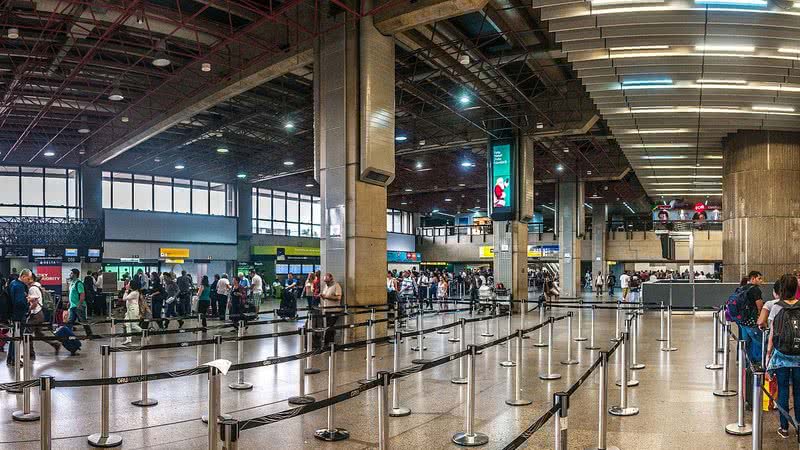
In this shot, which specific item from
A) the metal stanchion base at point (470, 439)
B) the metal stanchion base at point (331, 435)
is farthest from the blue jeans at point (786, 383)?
the metal stanchion base at point (331, 435)

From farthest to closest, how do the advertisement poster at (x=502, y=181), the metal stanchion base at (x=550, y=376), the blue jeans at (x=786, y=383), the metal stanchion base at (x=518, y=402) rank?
the advertisement poster at (x=502, y=181)
the metal stanchion base at (x=550, y=376)
the metal stanchion base at (x=518, y=402)
the blue jeans at (x=786, y=383)

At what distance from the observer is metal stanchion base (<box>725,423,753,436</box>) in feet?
21.7

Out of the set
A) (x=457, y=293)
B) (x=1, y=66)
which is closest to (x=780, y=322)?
(x=1, y=66)

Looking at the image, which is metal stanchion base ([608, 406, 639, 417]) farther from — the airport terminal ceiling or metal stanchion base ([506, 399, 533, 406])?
the airport terminal ceiling

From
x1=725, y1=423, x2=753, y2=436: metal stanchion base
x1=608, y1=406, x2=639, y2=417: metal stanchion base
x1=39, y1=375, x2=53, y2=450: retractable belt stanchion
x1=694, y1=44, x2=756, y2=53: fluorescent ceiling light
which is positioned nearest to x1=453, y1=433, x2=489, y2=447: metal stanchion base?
x1=608, y1=406, x2=639, y2=417: metal stanchion base

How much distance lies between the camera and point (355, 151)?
14.6 meters

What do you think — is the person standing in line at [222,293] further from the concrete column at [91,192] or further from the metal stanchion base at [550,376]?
the concrete column at [91,192]

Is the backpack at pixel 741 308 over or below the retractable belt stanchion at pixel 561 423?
over

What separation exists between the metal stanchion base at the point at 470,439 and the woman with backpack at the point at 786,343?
3057 millimetres

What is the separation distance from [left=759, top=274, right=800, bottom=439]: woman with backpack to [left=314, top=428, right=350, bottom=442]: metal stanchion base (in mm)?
4517

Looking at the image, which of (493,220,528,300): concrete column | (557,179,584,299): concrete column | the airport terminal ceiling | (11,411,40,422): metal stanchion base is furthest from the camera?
(557,179,584,299): concrete column

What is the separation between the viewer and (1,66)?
19.4 m

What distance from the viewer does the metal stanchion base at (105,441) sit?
6188 mm

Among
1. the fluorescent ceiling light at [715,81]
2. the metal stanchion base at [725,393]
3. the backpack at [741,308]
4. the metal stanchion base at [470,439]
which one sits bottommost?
the metal stanchion base at [725,393]
